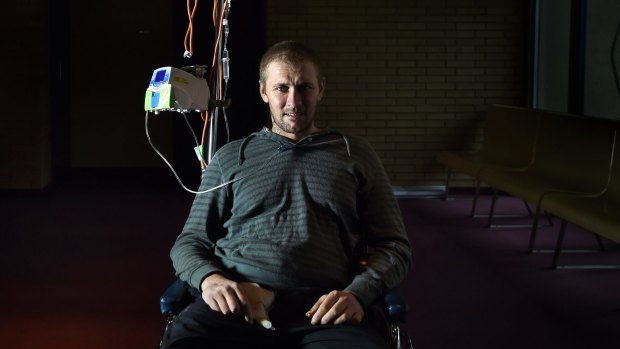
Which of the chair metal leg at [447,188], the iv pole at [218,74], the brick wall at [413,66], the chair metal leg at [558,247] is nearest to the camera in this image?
the iv pole at [218,74]

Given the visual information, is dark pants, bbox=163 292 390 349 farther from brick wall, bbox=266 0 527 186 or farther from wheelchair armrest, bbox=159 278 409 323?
brick wall, bbox=266 0 527 186

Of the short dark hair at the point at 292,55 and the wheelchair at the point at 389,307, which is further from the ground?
the short dark hair at the point at 292,55

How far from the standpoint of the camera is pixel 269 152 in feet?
8.34

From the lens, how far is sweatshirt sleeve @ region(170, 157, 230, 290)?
2449mm

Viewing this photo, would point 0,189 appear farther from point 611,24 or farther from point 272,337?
→ point 272,337

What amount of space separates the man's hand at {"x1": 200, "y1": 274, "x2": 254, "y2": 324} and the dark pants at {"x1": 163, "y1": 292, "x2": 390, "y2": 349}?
0.14ft

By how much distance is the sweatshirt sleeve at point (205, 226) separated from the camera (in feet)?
8.04

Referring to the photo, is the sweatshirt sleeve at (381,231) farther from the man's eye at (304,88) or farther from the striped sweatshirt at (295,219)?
the man's eye at (304,88)

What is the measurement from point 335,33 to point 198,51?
136cm

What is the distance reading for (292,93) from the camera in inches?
97.7

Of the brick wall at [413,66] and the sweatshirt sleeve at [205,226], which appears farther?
the brick wall at [413,66]

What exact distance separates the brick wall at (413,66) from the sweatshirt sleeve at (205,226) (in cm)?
603

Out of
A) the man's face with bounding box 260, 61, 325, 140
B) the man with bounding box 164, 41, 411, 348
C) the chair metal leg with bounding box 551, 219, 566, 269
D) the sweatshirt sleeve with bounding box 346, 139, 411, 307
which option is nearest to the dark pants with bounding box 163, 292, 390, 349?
the man with bounding box 164, 41, 411, 348

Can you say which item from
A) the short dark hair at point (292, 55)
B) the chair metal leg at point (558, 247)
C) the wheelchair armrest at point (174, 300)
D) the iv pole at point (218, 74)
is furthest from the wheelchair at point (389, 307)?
the chair metal leg at point (558, 247)
